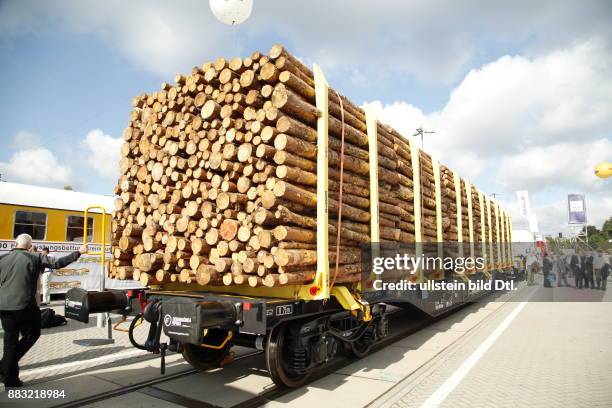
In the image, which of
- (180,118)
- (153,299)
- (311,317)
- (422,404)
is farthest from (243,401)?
(180,118)

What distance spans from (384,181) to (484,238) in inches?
279

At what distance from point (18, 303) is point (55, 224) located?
24.6 ft

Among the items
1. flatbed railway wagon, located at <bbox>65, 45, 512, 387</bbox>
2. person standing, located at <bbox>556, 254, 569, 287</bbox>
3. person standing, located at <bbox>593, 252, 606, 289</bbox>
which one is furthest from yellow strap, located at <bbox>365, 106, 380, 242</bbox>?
person standing, located at <bbox>556, 254, 569, 287</bbox>

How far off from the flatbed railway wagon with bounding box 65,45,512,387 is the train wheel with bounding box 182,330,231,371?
0.05ft

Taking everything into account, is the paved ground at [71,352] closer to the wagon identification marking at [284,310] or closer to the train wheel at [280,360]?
the train wheel at [280,360]

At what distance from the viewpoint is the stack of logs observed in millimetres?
4301

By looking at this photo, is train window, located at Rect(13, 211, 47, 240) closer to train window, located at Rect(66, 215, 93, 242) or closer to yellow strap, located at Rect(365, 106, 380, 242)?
train window, located at Rect(66, 215, 93, 242)

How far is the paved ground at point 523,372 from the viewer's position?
4398 mm

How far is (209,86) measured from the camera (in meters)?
4.97

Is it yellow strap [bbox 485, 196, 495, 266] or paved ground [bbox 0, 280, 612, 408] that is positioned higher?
yellow strap [bbox 485, 196, 495, 266]

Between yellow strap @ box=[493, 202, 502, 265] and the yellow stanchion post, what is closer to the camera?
the yellow stanchion post

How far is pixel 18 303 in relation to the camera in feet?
15.7

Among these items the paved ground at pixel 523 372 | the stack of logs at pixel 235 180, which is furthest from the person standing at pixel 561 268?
the stack of logs at pixel 235 180

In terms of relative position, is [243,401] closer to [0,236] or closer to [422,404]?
[422,404]
